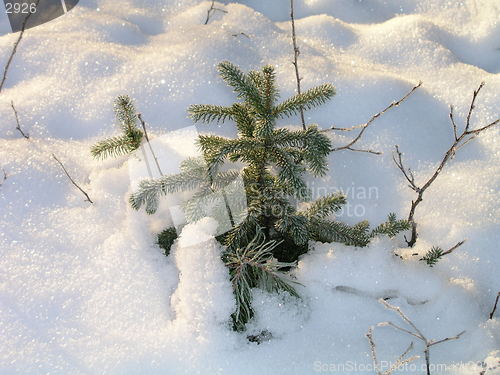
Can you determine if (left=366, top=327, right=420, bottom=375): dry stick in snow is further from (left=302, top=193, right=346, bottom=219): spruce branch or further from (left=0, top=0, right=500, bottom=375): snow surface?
(left=302, top=193, right=346, bottom=219): spruce branch

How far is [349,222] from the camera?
2.50 m

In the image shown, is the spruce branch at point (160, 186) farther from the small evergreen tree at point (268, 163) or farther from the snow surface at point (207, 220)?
the snow surface at point (207, 220)

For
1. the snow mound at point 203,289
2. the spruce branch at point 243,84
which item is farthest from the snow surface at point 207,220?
the spruce branch at point 243,84

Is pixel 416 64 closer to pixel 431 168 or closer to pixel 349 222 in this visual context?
pixel 431 168

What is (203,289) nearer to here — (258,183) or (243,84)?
(258,183)

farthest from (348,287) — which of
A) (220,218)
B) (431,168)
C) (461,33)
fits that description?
(461,33)

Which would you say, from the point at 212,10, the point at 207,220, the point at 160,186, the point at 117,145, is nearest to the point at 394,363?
the point at 207,220

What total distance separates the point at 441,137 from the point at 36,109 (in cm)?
230

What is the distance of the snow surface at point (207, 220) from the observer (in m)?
2.09

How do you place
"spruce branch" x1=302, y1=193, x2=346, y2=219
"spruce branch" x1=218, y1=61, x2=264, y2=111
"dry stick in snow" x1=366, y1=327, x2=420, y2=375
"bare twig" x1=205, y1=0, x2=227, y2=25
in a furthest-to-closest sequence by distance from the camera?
"bare twig" x1=205, y1=0, x2=227, y2=25, "spruce branch" x1=302, y1=193, x2=346, y2=219, "spruce branch" x1=218, y1=61, x2=264, y2=111, "dry stick in snow" x1=366, y1=327, x2=420, y2=375

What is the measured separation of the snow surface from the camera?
2.09 metres

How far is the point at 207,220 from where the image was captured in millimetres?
2176

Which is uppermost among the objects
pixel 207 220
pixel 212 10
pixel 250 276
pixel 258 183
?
pixel 212 10

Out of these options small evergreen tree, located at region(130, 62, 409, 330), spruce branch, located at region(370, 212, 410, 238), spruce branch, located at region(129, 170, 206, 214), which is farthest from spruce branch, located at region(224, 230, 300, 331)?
spruce branch, located at region(370, 212, 410, 238)
